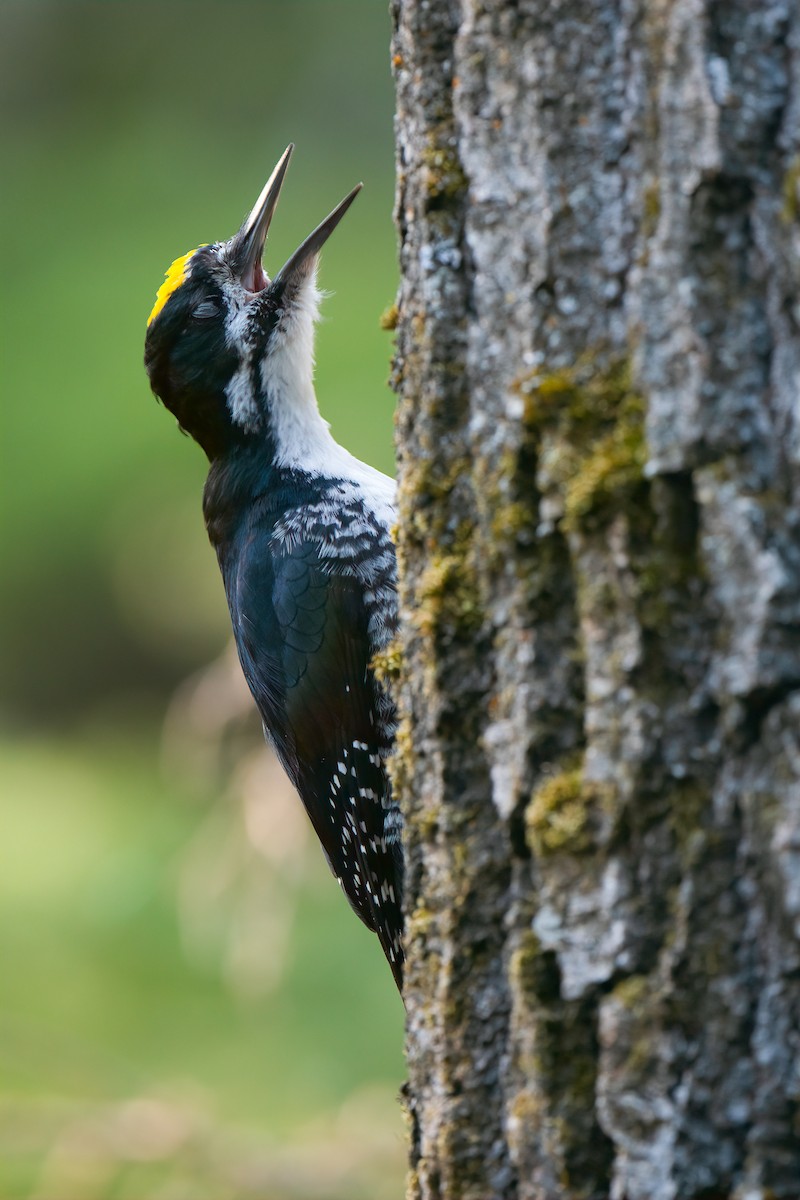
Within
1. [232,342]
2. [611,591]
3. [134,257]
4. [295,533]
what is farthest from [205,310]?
[134,257]

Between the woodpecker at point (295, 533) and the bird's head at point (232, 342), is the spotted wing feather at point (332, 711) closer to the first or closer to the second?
the woodpecker at point (295, 533)

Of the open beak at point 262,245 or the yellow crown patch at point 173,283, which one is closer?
the open beak at point 262,245

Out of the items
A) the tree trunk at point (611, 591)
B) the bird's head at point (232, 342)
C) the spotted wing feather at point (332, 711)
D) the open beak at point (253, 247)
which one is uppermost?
the open beak at point (253, 247)

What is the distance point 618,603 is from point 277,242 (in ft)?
28.8

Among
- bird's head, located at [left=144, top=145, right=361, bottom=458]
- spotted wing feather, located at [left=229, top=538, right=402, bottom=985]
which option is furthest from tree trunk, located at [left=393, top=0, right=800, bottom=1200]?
bird's head, located at [left=144, top=145, right=361, bottom=458]

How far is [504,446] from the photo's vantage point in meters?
1.48

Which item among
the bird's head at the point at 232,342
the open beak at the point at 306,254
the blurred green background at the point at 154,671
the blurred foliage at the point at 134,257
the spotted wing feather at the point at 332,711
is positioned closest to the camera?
the spotted wing feather at the point at 332,711

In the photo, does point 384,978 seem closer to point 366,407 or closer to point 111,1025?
point 111,1025

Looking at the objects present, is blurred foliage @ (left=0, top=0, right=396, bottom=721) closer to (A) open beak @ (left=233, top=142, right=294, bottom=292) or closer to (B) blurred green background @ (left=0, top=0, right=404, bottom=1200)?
(B) blurred green background @ (left=0, top=0, right=404, bottom=1200)

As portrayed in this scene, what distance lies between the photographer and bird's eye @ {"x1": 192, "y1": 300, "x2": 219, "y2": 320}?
129 inches

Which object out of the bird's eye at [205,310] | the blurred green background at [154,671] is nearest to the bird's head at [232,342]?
the bird's eye at [205,310]

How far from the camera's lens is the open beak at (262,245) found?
3131 millimetres

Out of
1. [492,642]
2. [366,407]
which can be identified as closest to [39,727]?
[366,407]

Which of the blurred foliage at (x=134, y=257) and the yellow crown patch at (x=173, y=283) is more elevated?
the blurred foliage at (x=134, y=257)
